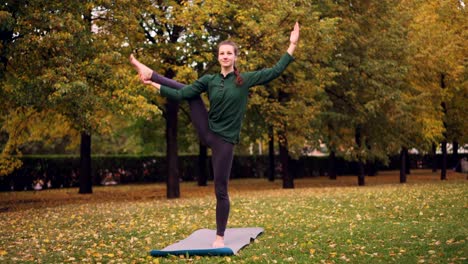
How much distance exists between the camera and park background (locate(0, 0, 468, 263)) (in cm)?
1029

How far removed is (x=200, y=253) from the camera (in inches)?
336

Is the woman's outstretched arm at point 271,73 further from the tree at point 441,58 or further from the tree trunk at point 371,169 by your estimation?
the tree trunk at point 371,169

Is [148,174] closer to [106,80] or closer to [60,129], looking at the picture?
[60,129]

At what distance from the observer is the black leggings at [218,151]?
8.73 metres

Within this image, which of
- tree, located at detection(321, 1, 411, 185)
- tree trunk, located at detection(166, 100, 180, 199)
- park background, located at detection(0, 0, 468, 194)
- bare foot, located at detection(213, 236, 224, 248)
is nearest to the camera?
bare foot, located at detection(213, 236, 224, 248)

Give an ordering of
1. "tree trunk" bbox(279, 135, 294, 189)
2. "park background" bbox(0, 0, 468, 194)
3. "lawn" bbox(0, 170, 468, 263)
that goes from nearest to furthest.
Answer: "lawn" bbox(0, 170, 468, 263) → "park background" bbox(0, 0, 468, 194) → "tree trunk" bbox(279, 135, 294, 189)

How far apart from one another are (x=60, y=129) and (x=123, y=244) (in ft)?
66.1

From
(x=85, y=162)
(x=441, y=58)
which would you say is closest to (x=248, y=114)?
(x=85, y=162)

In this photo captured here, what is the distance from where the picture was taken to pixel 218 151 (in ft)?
28.7

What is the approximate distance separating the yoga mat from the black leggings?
418 mm

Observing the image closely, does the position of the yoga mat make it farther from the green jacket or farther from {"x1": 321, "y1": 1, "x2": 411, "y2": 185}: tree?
{"x1": 321, "y1": 1, "x2": 411, "y2": 185}: tree

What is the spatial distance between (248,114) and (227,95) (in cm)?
2073

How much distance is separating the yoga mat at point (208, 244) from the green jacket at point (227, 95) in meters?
1.58

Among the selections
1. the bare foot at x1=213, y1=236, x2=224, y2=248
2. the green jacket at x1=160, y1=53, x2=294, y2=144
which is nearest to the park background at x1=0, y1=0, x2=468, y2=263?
the bare foot at x1=213, y1=236, x2=224, y2=248
